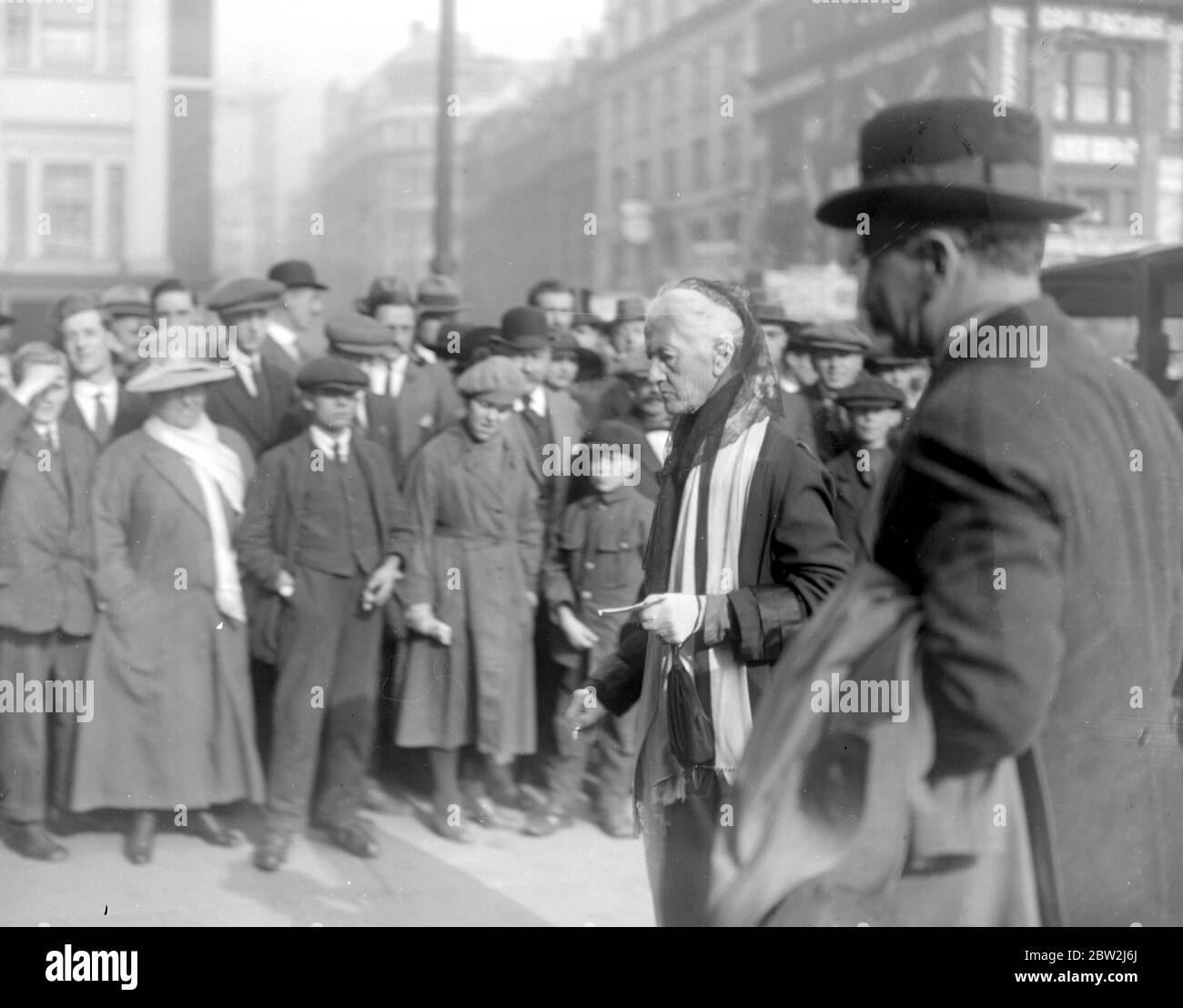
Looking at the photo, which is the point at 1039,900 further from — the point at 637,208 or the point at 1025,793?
the point at 637,208

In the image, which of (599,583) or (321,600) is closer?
(321,600)

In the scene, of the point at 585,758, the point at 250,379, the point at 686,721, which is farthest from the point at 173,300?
the point at 686,721

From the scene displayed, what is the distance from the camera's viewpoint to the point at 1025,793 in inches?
89.5

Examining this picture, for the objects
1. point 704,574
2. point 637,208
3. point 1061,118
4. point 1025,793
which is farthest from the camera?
point 637,208

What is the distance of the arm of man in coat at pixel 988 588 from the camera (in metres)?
2.07

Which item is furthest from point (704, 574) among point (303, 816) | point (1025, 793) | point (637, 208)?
point (303, 816)

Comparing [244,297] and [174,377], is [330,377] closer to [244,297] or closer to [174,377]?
[174,377]

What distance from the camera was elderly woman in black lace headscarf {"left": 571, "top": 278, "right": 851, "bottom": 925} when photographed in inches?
118

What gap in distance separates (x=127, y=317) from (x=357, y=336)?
862mm

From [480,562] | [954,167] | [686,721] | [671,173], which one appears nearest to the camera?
[954,167]

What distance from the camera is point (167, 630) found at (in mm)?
4527

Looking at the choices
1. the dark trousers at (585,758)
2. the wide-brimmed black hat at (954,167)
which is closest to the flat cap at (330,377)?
the dark trousers at (585,758)

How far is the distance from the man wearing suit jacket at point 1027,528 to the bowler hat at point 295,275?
2830mm
